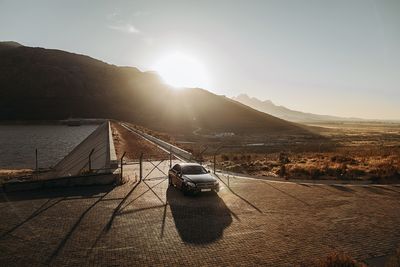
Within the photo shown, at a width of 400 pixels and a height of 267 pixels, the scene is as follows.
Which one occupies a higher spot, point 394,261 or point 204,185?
point 204,185

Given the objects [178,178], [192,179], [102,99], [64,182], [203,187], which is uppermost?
[102,99]

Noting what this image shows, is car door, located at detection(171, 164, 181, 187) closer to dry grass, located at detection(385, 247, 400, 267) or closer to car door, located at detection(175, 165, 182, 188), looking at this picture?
car door, located at detection(175, 165, 182, 188)

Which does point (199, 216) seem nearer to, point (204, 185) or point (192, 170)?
point (204, 185)

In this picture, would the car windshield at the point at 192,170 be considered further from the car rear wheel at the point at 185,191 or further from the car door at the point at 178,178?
the car rear wheel at the point at 185,191

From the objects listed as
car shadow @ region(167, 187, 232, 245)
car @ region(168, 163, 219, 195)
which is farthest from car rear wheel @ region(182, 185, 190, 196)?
car shadow @ region(167, 187, 232, 245)

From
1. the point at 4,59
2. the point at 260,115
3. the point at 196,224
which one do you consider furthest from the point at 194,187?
the point at 4,59

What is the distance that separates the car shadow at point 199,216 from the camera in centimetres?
1110

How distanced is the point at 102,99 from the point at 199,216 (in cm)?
16142

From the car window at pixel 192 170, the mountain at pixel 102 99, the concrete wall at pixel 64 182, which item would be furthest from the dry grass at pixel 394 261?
the mountain at pixel 102 99

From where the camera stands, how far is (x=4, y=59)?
587 ft

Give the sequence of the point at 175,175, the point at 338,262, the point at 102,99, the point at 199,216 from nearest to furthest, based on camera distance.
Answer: the point at 338,262 → the point at 199,216 → the point at 175,175 → the point at 102,99

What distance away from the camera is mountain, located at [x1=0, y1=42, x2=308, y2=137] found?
480ft

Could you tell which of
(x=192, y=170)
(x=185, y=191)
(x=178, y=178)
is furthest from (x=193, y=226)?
(x=192, y=170)

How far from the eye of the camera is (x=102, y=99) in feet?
546
